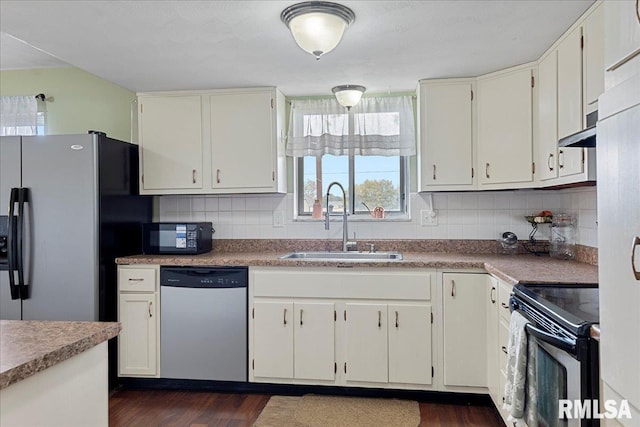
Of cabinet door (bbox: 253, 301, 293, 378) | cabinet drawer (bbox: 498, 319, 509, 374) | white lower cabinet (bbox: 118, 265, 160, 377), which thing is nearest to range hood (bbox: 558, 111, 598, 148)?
cabinet drawer (bbox: 498, 319, 509, 374)

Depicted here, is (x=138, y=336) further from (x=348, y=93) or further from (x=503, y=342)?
(x=503, y=342)

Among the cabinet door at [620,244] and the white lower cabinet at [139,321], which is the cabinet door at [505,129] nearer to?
the cabinet door at [620,244]

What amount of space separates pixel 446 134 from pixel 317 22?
1.40m

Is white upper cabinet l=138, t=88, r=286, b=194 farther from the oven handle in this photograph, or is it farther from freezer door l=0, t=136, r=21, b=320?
the oven handle

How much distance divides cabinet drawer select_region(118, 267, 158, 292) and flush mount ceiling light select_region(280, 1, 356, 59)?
1.84 metres

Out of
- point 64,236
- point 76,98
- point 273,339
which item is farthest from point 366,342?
point 76,98

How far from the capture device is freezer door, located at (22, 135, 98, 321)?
274 centimetres

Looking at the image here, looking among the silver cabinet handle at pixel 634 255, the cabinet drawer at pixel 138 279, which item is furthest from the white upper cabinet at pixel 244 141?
the silver cabinet handle at pixel 634 255

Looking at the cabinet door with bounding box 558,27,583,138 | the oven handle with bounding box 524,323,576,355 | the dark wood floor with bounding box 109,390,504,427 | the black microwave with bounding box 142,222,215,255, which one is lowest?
the dark wood floor with bounding box 109,390,504,427

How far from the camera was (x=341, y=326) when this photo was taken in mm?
2689

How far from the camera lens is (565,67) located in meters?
2.21

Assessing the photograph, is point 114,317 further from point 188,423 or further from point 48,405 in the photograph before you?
point 48,405

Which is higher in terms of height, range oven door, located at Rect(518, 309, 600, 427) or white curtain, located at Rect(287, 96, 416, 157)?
white curtain, located at Rect(287, 96, 416, 157)

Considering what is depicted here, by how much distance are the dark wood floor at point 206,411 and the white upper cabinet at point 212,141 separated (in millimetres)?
1427
